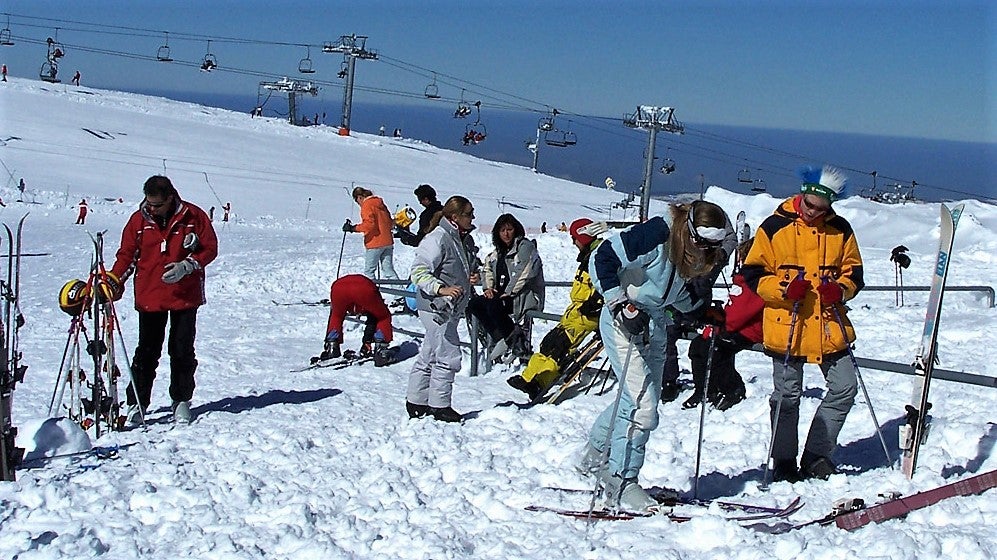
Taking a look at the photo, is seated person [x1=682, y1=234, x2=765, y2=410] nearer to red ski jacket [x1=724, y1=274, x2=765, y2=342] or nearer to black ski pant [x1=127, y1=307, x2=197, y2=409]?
red ski jacket [x1=724, y1=274, x2=765, y2=342]

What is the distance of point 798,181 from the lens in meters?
5.34

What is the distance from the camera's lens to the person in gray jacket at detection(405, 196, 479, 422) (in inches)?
269

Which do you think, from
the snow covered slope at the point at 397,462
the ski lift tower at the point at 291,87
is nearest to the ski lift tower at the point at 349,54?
the ski lift tower at the point at 291,87

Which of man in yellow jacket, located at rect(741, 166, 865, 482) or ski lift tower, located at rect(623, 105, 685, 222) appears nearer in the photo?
man in yellow jacket, located at rect(741, 166, 865, 482)

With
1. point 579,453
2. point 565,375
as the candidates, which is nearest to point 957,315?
point 565,375

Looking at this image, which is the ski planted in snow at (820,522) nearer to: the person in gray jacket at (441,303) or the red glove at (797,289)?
the red glove at (797,289)

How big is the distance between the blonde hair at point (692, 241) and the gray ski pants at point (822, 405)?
906mm

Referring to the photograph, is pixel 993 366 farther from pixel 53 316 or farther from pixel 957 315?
pixel 53 316

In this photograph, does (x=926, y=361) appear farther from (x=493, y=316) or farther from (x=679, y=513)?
(x=493, y=316)

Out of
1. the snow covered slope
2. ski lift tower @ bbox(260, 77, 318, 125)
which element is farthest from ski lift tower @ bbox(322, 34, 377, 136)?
the snow covered slope

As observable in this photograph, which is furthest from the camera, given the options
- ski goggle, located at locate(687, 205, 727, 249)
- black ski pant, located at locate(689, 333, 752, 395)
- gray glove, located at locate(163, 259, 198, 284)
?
black ski pant, located at locate(689, 333, 752, 395)

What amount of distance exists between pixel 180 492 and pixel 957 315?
28.6 feet

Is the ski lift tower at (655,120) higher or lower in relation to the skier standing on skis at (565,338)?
higher

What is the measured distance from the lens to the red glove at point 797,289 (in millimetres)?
5191
